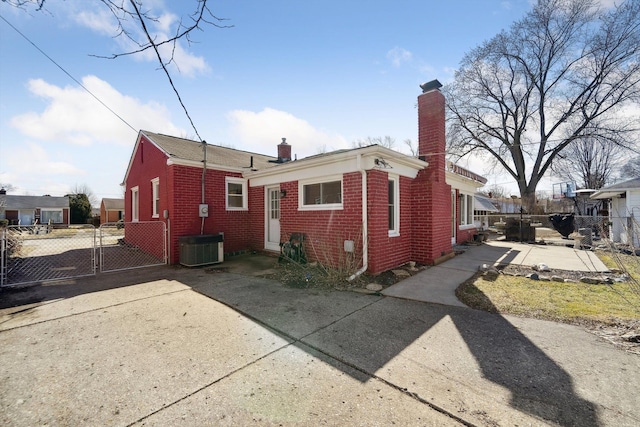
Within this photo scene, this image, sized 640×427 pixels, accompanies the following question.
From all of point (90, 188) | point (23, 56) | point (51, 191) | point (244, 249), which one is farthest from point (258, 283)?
point (90, 188)

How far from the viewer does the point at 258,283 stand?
20.1ft

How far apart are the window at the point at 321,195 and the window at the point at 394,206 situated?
4.83ft

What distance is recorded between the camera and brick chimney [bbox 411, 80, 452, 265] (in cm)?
764

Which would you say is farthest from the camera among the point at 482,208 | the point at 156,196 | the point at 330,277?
the point at 482,208

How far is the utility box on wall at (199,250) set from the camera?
313 inches

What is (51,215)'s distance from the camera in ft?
138

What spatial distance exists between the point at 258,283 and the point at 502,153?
2770cm

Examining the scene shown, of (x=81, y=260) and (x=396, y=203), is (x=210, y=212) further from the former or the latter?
(x=396, y=203)

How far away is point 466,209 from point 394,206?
24.9 ft

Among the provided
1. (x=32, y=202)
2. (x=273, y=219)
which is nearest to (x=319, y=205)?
(x=273, y=219)

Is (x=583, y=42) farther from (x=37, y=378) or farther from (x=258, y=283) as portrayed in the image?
(x=37, y=378)

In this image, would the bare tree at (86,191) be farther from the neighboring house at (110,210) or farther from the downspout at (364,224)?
the downspout at (364,224)

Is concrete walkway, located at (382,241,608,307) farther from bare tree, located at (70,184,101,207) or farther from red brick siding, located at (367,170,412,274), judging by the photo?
bare tree, located at (70,184,101,207)

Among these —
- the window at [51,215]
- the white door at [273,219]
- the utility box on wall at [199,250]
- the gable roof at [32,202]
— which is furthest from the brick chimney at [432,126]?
the window at [51,215]
